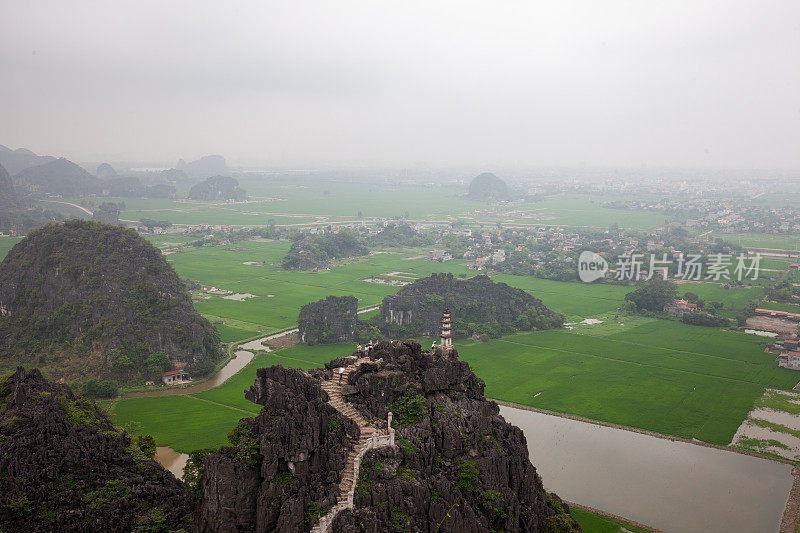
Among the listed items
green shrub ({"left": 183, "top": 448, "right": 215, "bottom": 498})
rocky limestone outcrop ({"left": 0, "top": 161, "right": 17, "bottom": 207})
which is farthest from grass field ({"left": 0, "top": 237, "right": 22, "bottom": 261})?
green shrub ({"left": 183, "top": 448, "right": 215, "bottom": 498})

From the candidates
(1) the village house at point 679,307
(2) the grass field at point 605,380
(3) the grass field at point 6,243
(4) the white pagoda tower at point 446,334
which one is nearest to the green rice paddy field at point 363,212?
(3) the grass field at point 6,243

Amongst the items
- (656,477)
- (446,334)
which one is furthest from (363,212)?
(446,334)

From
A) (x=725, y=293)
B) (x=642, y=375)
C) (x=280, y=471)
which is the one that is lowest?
(x=642, y=375)

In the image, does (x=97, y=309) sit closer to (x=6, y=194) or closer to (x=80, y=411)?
(x=80, y=411)

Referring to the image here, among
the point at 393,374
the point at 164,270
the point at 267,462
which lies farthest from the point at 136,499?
the point at 164,270

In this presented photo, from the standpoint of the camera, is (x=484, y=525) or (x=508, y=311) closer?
(x=484, y=525)

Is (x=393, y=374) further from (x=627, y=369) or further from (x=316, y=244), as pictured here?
(x=316, y=244)
